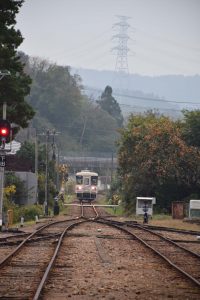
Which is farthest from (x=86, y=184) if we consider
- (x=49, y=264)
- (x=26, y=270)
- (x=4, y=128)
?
(x=26, y=270)

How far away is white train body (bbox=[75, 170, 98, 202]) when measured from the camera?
87.5m

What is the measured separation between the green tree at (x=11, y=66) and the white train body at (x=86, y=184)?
40760 mm

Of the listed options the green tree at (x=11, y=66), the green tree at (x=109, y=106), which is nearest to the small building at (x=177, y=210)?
the green tree at (x=11, y=66)

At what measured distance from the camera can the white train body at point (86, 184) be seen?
3445 inches

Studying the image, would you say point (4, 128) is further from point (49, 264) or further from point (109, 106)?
point (109, 106)

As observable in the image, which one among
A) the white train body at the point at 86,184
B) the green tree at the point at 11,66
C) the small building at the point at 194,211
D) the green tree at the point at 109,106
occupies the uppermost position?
the green tree at the point at 109,106

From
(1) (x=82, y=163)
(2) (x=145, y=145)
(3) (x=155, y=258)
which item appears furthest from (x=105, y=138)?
(3) (x=155, y=258)

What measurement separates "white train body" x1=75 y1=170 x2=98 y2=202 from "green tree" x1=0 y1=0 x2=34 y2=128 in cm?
4076

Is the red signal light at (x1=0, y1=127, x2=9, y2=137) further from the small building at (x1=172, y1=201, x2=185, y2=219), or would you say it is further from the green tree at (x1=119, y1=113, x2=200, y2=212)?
the green tree at (x1=119, y1=113, x2=200, y2=212)

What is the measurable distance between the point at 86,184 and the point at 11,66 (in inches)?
1714

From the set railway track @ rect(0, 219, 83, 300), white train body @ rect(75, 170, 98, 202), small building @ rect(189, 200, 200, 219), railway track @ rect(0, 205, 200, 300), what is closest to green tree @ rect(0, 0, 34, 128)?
small building @ rect(189, 200, 200, 219)

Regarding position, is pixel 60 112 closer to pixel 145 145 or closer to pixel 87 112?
pixel 87 112

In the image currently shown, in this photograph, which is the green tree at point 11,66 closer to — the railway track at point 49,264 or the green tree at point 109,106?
the railway track at point 49,264

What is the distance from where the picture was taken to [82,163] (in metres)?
150
